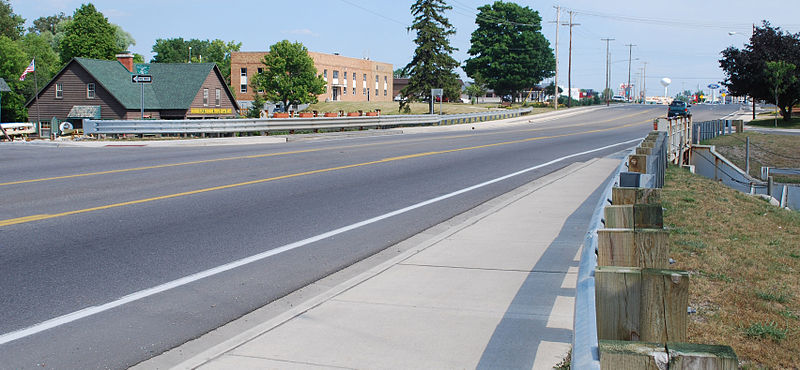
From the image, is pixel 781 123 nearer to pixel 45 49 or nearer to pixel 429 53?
pixel 429 53

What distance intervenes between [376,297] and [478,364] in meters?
1.74

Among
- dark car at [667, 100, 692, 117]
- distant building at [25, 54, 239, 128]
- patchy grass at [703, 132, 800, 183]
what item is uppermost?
distant building at [25, 54, 239, 128]

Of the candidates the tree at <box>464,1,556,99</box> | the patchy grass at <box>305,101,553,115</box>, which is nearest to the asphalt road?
the patchy grass at <box>305,101,553,115</box>

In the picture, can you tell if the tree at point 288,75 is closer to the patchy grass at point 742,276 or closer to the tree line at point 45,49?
the tree line at point 45,49

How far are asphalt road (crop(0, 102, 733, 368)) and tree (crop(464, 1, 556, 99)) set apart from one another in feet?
266

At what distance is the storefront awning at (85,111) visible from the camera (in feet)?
183

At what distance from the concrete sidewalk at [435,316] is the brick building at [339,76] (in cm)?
8037

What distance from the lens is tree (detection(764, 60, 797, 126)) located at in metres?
44.5

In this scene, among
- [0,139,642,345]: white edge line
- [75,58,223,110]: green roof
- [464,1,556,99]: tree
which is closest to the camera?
[0,139,642,345]: white edge line

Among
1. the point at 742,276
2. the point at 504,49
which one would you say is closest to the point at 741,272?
the point at 742,276

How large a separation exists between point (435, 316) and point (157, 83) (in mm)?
59630

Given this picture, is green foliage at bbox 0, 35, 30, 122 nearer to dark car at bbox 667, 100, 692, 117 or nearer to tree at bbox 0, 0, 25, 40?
tree at bbox 0, 0, 25, 40

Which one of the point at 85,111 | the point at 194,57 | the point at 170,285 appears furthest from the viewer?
the point at 194,57

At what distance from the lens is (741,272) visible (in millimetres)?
6969
